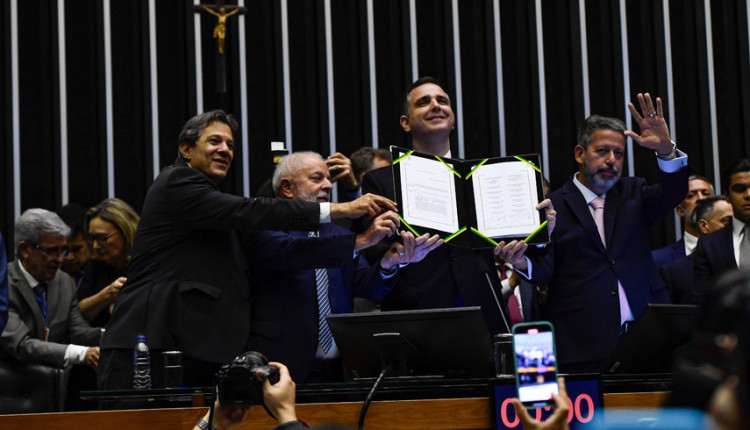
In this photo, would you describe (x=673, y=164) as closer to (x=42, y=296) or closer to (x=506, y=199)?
(x=506, y=199)

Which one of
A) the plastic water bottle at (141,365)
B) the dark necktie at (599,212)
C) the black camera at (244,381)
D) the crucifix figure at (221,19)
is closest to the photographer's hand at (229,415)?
the black camera at (244,381)

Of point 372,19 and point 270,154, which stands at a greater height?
point 372,19

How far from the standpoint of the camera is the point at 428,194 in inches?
152

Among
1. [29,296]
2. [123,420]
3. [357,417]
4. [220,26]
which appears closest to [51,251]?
[29,296]

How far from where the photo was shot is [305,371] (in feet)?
12.6

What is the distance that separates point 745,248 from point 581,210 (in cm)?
90

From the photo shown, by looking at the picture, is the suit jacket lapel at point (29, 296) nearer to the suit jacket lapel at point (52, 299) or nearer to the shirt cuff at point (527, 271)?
the suit jacket lapel at point (52, 299)

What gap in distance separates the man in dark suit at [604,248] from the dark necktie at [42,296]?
6.90 feet

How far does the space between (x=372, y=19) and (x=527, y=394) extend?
553 cm

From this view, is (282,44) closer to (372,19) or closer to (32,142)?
(372,19)

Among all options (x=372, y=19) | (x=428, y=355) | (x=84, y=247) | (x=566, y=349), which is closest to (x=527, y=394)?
(x=428, y=355)

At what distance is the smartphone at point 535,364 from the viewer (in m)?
1.97

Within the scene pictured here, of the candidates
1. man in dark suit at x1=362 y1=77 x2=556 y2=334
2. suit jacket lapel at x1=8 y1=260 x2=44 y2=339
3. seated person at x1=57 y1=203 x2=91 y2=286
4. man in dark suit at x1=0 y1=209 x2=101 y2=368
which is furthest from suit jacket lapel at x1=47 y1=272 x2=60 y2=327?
man in dark suit at x1=362 y1=77 x2=556 y2=334

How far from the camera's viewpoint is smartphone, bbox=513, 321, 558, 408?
197 cm
